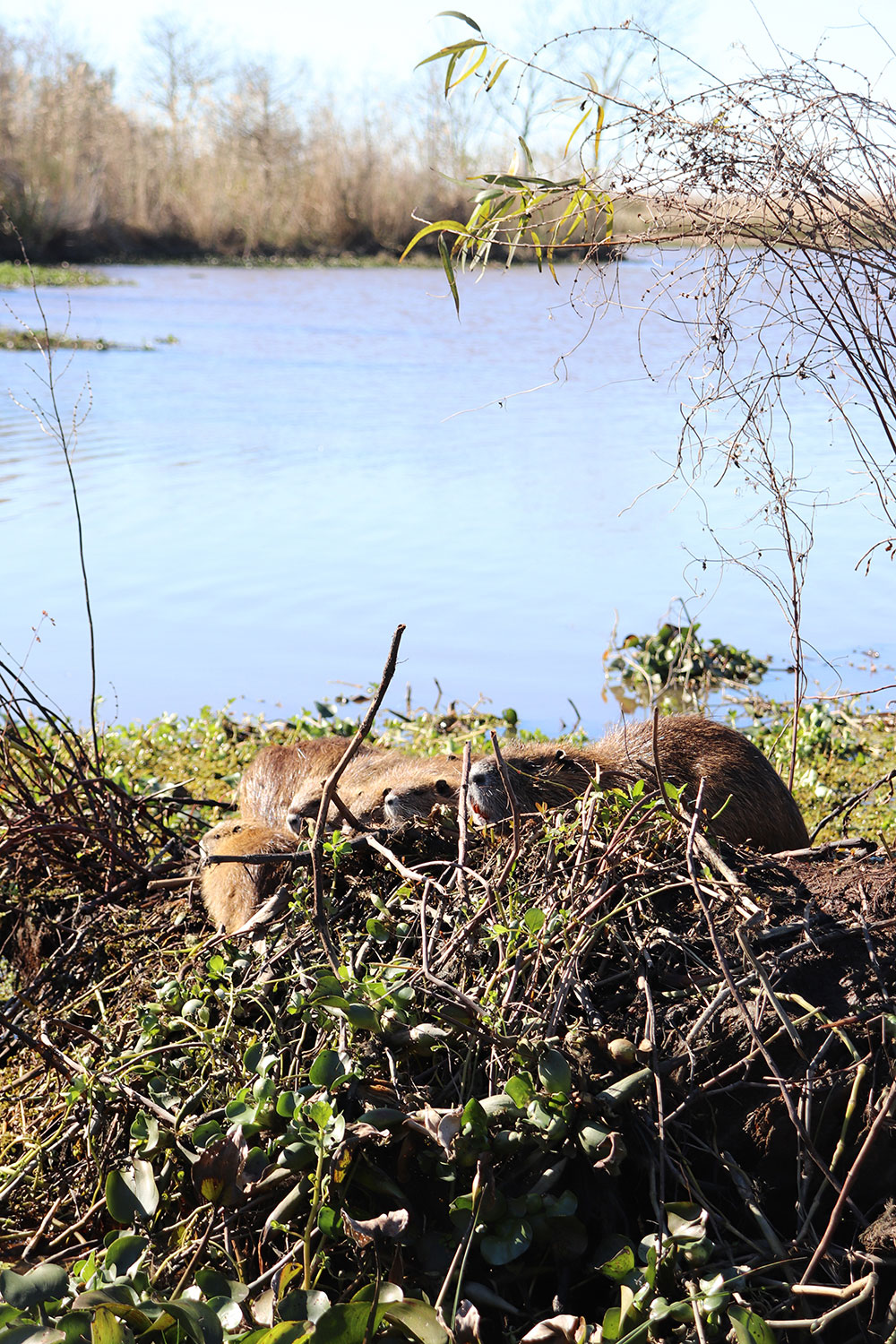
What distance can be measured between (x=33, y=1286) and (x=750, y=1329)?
3.30ft

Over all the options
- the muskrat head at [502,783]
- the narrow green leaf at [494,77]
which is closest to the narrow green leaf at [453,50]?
the narrow green leaf at [494,77]

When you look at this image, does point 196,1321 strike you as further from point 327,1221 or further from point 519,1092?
point 519,1092

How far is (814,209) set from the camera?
2619mm

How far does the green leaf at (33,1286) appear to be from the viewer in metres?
1.62

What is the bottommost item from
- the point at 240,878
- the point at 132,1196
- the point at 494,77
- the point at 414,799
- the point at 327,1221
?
the point at 132,1196

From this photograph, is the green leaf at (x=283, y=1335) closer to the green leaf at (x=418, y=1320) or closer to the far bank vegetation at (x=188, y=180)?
the green leaf at (x=418, y=1320)

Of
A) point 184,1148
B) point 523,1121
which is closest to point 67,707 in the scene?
point 184,1148

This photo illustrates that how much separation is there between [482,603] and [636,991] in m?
4.84

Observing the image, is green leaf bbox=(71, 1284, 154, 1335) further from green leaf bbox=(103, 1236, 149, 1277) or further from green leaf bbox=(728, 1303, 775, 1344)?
green leaf bbox=(728, 1303, 775, 1344)

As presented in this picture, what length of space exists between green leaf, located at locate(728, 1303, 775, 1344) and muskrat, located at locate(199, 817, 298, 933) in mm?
1297

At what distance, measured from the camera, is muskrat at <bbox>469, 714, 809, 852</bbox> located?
3.14m

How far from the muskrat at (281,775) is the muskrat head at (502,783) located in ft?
1.41

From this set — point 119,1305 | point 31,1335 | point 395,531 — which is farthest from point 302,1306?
point 395,531

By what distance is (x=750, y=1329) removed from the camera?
1541 millimetres
